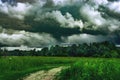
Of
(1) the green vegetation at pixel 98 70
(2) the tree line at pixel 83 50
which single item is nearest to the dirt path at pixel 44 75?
(1) the green vegetation at pixel 98 70

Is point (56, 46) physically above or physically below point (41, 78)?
above

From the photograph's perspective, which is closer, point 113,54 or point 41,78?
point 41,78

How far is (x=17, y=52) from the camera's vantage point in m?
170

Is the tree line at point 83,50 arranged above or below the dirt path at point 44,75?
above

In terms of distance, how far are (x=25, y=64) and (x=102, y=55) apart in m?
75.2

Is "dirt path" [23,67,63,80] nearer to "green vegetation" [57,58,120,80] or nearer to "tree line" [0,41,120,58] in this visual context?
"green vegetation" [57,58,120,80]

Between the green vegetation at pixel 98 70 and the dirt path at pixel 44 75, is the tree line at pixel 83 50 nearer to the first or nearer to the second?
the dirt path at pixel 44 75

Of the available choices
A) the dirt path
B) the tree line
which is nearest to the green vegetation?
the dirt path

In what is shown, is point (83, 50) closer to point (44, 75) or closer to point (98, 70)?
point (44, 75)

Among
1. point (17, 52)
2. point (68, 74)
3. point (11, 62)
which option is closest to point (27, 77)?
point (68, 74)

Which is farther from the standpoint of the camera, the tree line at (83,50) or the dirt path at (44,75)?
the tree line at (83,50)

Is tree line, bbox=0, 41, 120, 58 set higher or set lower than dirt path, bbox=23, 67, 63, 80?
higher

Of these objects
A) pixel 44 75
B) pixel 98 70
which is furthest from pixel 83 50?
pixel 98 70

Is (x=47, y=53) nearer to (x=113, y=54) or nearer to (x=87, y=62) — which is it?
(x=113, y=54)
